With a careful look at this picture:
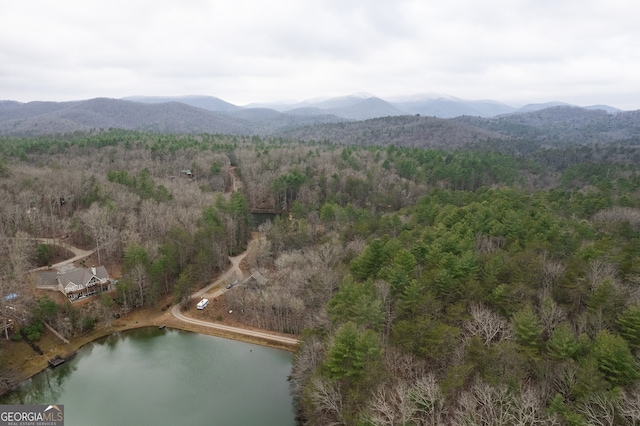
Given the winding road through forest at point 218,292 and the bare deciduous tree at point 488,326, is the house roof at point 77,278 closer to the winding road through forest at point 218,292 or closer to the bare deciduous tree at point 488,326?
the winding road through forest at point 218,292

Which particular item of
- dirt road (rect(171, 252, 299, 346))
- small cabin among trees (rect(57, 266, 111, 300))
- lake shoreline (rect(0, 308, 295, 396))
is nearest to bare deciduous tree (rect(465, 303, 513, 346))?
dirt road (rect(171, 252, 299, 346))

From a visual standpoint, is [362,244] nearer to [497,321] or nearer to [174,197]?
[497,321]

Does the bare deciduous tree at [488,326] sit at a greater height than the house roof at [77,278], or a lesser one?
greater

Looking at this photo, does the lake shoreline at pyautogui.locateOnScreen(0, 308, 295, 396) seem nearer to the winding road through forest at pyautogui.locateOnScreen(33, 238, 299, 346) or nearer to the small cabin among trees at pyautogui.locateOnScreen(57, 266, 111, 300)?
the winding road through forest at pyautogui.locateOnScreen(33, 238, 299, 346)

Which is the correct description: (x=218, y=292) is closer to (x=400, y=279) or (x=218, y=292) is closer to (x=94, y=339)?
(x=94, y=339)

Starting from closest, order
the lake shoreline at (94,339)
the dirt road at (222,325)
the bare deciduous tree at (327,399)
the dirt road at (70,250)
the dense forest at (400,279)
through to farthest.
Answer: the dense forest at (400,279)
the bare deciduous tree at (327,399)
the lake shoreline at (94,339)
the dirt road at (222,325)
the dirt road at (70,250)

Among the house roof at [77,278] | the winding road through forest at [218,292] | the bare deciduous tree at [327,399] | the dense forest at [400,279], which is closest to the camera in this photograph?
the dense forest at [400,279]

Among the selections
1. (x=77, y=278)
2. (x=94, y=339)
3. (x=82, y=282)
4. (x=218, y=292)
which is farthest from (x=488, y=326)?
(x=77, y=278)

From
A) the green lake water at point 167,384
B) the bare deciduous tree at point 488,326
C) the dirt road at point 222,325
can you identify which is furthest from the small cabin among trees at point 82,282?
the bare deciduous tree at point 488,326
